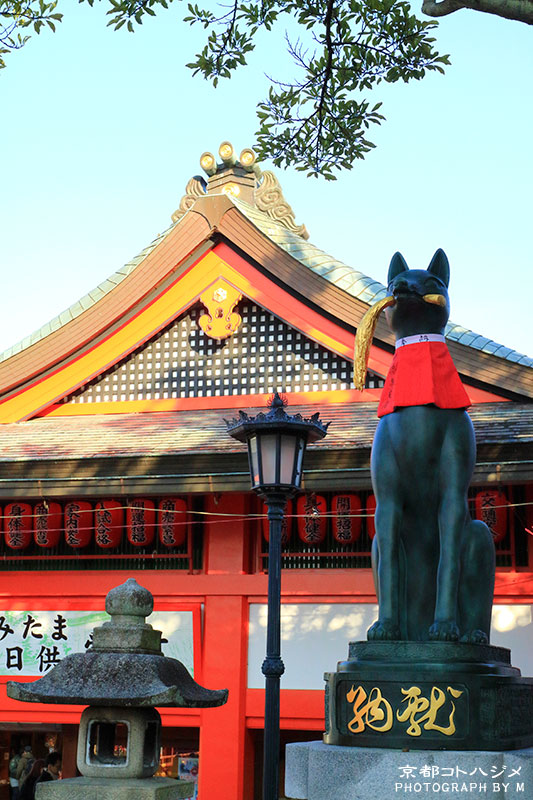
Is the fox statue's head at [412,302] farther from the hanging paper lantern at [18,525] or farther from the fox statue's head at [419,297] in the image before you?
the hanging paper lantern at [18,525]

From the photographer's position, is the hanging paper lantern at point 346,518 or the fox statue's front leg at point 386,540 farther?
the hanging paper lantern at point 346,518

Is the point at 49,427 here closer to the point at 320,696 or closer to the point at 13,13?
the point at 320,696

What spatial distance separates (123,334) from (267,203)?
326cm

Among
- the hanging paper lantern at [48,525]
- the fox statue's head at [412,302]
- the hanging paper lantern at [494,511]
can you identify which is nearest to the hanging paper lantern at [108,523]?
the hanging paper lantern at [48,525]

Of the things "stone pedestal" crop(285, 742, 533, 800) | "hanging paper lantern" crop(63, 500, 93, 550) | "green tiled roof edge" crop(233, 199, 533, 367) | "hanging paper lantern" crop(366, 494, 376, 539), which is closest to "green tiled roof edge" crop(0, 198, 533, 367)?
"green tiled roof edge" crop(233, 199, 533, 367)

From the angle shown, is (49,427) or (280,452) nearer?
(280,452)

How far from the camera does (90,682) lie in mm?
6824

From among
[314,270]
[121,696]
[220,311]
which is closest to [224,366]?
[220,311]

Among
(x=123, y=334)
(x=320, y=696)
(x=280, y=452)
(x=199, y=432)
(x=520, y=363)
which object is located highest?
(x=123, y=334)

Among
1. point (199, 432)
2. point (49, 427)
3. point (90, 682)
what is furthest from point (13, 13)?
point (49, 427)

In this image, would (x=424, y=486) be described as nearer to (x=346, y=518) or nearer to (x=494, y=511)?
(x=494, y=511)

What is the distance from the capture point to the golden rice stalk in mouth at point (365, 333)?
5531 millimetres

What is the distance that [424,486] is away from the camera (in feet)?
17.7

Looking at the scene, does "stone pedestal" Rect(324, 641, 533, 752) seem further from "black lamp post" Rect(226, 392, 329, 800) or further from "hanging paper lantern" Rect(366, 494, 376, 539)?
"hanging paper lantern" Rect(366, 494, 376, 539)
